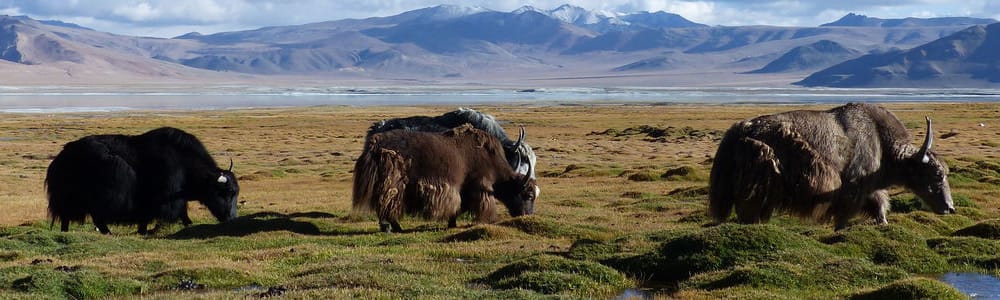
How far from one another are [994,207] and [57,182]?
15.5 m

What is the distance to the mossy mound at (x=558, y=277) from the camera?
986cm

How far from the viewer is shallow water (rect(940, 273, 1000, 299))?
32.1 feet

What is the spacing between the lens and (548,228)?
14.6 metres

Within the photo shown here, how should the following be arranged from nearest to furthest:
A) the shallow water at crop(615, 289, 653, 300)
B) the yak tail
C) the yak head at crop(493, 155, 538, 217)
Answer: the shallow water at crop(615, 289, 653, 300) → the yak tail → the yak head at crop(493, 155, 538, 217)

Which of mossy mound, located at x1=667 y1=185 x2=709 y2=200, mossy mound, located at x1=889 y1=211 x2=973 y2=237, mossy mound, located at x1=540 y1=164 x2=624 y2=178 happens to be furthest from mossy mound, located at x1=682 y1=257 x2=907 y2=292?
mossy mound, located at x1=540 y1=164 x2=624 y2=178

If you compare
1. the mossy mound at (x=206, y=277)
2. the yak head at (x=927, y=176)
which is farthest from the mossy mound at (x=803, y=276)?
the mossy mound at (x=206, y=277)

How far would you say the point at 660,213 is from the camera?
58.7 feet

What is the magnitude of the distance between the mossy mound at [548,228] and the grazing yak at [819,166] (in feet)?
7.19

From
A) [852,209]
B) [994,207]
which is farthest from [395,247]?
[994,207]

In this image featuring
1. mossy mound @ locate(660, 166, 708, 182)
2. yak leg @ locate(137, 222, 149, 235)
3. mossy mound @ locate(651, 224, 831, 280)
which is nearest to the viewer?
mossy mound @ locate(651, 224, 831, 280)

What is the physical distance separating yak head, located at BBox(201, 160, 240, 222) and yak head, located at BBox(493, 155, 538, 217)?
14.1 ft

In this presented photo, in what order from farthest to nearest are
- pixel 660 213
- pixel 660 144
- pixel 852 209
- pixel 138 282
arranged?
pixel 660 144
pixel 660 213
pixel 852 209
pixel 138 282

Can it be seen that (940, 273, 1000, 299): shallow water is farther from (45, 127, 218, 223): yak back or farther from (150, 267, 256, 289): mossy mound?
(45, 127, 218, 223): yak back

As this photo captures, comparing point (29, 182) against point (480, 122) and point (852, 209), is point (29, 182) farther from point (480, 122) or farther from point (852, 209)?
point (852, 209)
